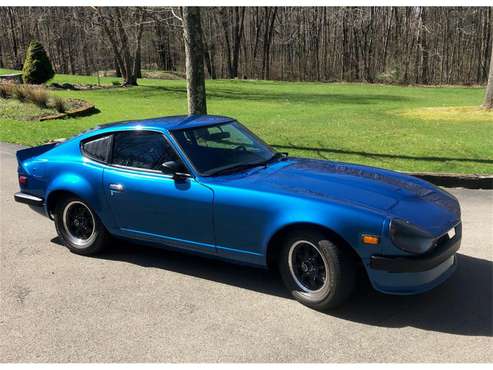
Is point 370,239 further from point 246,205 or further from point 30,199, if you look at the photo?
point 30,199

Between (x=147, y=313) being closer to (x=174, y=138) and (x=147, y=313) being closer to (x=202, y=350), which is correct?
(x=202, y=350)

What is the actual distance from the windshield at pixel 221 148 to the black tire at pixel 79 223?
1285 mm

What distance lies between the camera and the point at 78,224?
212 inches

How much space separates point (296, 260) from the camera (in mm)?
4051

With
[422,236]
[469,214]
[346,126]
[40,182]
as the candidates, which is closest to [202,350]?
[422,236]

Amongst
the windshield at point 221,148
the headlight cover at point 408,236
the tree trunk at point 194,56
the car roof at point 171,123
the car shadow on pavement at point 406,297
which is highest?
the tree trunk at point 194,56

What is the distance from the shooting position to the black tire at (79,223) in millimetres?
5172

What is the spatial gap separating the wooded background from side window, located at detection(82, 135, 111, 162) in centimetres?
2694

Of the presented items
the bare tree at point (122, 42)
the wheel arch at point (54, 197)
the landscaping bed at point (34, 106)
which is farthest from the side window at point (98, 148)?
the bare tree at point (122, 42)

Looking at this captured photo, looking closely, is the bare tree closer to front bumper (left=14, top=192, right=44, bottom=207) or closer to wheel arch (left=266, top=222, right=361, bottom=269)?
front bumper (left=14, top=192, right=44, bottom=207)

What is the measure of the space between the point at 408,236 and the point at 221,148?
79.1 inches

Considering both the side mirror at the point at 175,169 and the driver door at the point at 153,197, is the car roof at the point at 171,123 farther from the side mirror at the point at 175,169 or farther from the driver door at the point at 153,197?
the side mirror at the point at 175,169

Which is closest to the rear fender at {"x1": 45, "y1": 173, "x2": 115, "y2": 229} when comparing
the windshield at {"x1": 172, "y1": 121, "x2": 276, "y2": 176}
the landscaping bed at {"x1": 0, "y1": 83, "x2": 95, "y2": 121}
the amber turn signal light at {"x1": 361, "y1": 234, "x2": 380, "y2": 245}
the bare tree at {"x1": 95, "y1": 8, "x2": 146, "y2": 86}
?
the windshield at {"x1": 172, "y1": 121, "x2": 276, "y2": 176}

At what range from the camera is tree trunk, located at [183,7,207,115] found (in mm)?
10000
